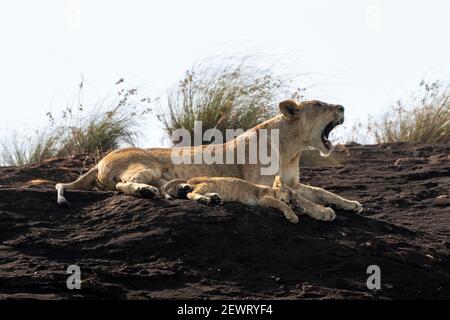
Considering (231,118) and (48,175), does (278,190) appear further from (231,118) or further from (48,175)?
(231,118)

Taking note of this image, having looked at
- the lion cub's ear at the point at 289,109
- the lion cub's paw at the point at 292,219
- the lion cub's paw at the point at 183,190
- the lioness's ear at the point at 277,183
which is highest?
the lion cub's ear at the point at 289,109

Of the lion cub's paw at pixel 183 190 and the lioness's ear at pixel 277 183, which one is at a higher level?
the lioness's ear at pixel 277 183

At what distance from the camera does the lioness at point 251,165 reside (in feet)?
36.3

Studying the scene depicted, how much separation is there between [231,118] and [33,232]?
19.1 ft

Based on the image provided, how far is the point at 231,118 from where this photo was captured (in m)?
15.4

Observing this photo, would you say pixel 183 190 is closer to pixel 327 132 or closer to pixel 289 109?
pixel 289 109

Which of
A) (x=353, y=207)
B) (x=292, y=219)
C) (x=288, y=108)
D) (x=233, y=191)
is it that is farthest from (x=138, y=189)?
(x=288, y=108)

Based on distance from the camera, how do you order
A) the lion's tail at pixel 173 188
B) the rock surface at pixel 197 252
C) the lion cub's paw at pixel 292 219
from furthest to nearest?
the lion's tail at pixel 173 188, the lion cub's paw at pixel 292 219, the rock surface at pixel 197 252

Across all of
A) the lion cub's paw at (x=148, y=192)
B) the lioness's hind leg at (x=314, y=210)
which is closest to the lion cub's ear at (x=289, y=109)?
the lioness's hind leg at (x=314, y=210)

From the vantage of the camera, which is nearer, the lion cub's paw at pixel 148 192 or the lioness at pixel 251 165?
the lion cub's paw at pixel 148 192

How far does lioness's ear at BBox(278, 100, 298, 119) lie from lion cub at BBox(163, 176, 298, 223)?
1.50 m

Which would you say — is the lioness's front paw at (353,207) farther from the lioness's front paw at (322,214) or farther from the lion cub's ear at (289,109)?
the lion cub's ear at (289,109)

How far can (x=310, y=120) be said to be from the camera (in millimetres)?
11953
